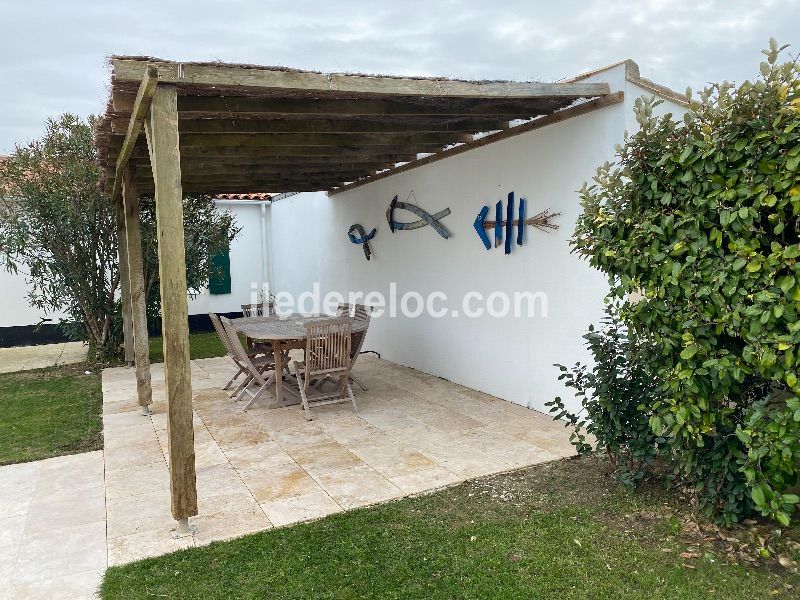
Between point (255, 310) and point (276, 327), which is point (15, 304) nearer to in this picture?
point (255, 310)

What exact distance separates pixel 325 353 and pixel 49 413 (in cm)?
315

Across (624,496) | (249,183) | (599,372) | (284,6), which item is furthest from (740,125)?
(284,6)

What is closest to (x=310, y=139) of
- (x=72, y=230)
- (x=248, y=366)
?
(x=248, y=366)

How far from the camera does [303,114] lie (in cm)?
407

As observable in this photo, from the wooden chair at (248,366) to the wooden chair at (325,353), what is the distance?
0.49 meters

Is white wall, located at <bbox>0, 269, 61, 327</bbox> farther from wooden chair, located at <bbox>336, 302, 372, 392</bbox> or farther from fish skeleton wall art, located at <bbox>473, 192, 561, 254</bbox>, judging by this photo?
fish skeleton wall art, located at <bbox>473, 192, 561, 254</bbox>

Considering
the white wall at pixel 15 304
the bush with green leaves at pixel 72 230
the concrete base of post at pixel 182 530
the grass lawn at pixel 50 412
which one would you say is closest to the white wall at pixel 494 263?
the bush with green leaves at pixel 72 230

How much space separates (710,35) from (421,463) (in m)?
7.35

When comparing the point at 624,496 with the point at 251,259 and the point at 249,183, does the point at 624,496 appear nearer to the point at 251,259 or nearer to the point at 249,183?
the point at 249,183

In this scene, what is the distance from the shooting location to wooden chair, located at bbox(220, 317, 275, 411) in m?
5.88

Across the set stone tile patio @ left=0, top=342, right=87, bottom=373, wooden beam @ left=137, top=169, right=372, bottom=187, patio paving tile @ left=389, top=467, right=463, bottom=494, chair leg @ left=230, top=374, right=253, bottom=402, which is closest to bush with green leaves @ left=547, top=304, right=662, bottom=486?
patio paving tile @ left=389, top=467, right=463, bottom=494

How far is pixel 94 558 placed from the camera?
3.12 metres

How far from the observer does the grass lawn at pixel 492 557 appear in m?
2.71

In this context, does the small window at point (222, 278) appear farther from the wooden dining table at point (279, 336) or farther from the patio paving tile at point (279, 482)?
the patio paving tile at point (279, 482)
